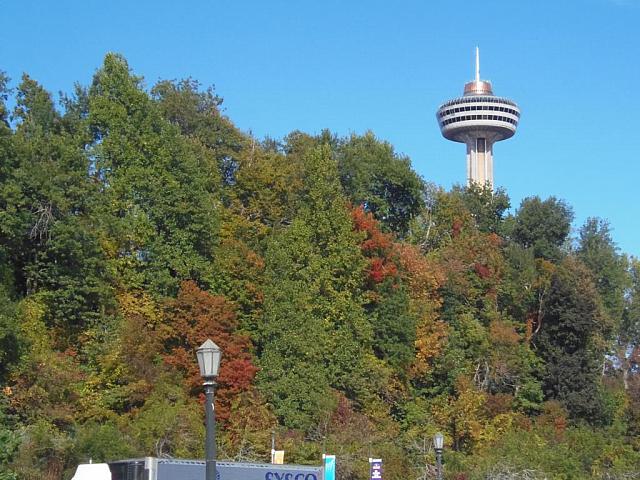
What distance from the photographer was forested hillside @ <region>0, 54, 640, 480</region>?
1795 inches

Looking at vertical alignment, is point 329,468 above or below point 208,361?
below

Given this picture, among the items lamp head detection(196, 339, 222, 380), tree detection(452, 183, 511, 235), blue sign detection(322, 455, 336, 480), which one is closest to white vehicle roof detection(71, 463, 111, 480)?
lamp head detection(196, 339, 222, 380)

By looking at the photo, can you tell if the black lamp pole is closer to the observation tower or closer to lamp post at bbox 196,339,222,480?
lamp post at bbox 196,339,222,480

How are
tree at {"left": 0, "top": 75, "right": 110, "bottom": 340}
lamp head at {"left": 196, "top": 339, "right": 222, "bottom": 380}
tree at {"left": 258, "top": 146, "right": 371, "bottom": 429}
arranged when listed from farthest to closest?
tree at {"left": 258, "top": 146, "right": 371, "bottom": 429} < tree at {"left": 0, "top": 75, "right": 110, "bottom": 340} < lamp head at {"left": 196, "top": 339, "right": 222, "bottom": 380}

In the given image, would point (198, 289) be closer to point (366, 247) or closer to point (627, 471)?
point (366, 247)

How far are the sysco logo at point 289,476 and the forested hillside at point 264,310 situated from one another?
8.95 meters

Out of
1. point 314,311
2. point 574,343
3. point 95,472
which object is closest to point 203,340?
point 314,311

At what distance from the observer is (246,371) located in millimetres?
50156

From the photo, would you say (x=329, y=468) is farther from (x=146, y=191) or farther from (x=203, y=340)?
(x=146, y=191)

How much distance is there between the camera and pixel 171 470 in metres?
28.8

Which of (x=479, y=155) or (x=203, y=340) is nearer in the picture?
(x=203, y=340)

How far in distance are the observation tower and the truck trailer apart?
99.0 m

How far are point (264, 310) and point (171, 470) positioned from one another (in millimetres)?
25227

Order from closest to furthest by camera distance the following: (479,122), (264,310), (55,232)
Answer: (55,232) < (264,310) < (479,122)
